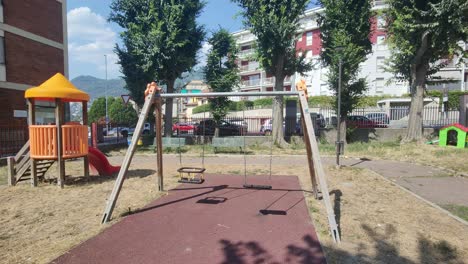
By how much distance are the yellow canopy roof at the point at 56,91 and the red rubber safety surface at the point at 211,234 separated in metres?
3.86

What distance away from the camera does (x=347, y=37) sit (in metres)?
15.7

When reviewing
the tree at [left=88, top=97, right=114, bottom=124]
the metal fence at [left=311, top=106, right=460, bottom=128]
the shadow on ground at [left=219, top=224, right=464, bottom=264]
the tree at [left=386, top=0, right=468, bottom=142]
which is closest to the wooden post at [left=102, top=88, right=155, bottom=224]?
the shadow on ground at [left=219, top=224, right=464, bottom=264]

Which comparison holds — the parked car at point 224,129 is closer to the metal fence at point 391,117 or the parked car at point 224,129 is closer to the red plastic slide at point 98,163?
the metal fence at point 391,117

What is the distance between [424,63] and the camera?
15164 mm

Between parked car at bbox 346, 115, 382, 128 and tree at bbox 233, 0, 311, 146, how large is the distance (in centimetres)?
456

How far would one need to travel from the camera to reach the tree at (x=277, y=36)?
15.5 m

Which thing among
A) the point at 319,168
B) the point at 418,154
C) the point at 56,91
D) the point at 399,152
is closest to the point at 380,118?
the point at 399,152

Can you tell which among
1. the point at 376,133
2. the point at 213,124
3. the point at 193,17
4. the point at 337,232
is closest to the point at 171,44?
the point at 193,17

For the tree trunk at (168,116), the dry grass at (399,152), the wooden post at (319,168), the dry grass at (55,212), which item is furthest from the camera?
the tree trunk at (168,116)

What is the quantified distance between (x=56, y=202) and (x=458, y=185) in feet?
32.6

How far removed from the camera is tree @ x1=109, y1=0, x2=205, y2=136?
16.2 meters

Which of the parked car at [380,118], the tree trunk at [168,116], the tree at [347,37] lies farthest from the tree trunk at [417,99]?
the tree trunk at [168,116]

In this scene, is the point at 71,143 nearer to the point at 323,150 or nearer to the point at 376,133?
the point at 323,150

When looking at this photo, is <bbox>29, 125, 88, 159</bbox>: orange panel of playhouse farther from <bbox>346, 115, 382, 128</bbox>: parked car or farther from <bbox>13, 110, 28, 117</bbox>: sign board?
<bbox>346, 115, 382, 128</bbox>: parked car
